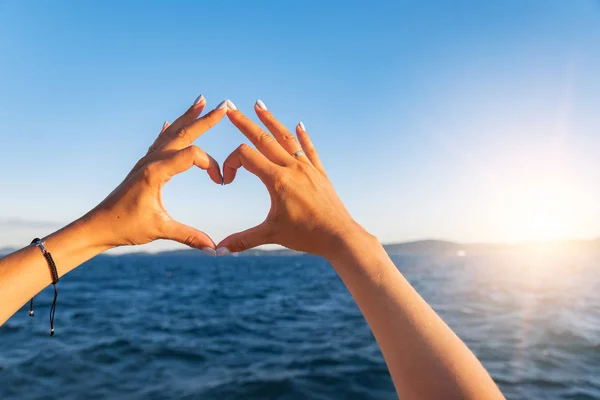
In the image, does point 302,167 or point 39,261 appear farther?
point 302,167

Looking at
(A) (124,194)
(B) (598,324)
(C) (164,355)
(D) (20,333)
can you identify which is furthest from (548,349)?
(D) (20,333)

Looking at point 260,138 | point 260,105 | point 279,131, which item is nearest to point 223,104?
point 260,105

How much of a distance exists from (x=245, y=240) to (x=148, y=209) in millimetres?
504

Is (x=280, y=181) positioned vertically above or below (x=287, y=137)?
below

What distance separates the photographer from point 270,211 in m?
1.90

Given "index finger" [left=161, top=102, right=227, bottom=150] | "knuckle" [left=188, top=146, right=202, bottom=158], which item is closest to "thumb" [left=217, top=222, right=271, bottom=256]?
"knuckle" [left=188, top=146, right=202, bottom=158]

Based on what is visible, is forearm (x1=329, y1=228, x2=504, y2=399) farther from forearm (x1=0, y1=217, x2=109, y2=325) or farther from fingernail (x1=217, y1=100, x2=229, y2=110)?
fingernail (x1=217, y1=100, x2=229, y2=110)

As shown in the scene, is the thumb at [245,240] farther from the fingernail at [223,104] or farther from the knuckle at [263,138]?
the fingernail at [223,104]

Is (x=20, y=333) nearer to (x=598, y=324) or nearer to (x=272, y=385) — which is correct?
(x=272, y=385)

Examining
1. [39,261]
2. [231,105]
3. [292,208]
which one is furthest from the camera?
[231,105]

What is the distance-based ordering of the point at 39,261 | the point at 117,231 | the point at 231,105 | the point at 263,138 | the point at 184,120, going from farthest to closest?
the point at 184,120 → the point at 231,105 → the point at 263,138 → the point at 117,231 → the point at 39,261

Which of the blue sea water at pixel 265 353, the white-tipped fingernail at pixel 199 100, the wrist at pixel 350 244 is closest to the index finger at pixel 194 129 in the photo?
the white-tipped fingernail at pixel 199 100

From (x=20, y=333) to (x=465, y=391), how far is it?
1337cm

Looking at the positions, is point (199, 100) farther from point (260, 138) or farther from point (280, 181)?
point (280, 181)
